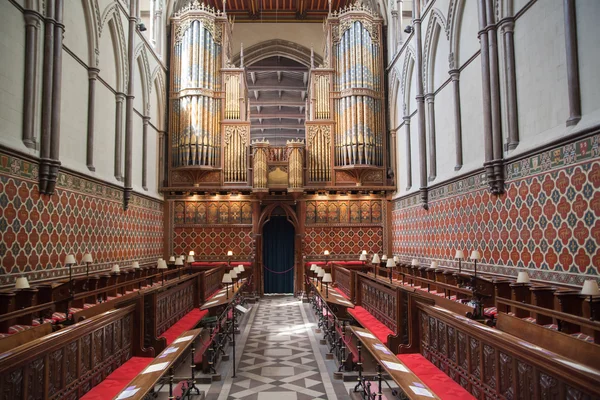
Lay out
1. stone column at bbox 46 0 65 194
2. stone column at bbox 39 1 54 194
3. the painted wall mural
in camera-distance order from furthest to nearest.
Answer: stone column at bbox 46 0 65 194, stone column at bbox 39 1 54 194, the painted wall mural

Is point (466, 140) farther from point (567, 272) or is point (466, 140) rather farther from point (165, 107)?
point (165, 107)

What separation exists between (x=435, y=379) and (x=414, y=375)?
87cm

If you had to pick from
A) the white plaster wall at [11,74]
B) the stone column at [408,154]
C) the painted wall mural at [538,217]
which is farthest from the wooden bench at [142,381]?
the stone column at [408,154]

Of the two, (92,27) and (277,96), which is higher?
(277,96)

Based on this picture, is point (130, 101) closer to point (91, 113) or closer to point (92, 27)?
point (91, 113)

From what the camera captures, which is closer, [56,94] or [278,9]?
[56,94]

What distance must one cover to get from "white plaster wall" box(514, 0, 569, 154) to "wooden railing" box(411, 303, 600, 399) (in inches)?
178

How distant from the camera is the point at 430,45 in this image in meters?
14.3

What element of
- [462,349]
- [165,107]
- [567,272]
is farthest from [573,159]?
[165,107]

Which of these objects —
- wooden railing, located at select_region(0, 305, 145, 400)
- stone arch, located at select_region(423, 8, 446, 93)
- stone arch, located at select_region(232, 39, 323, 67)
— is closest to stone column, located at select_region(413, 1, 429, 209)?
stone arch, located at select_region(423, 8, 446, 93)

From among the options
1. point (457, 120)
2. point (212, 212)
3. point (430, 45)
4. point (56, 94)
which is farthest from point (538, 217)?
point (212, 212)

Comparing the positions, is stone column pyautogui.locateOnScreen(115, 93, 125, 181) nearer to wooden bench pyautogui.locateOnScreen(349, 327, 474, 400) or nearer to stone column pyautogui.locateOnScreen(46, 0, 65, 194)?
stone column pyautogui.locateOnScreen(46, 0, 65, 194)

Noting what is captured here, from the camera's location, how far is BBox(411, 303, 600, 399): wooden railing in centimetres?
289

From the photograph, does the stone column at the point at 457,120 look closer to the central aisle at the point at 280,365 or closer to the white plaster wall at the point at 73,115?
the central aisle at the point at 280,365
